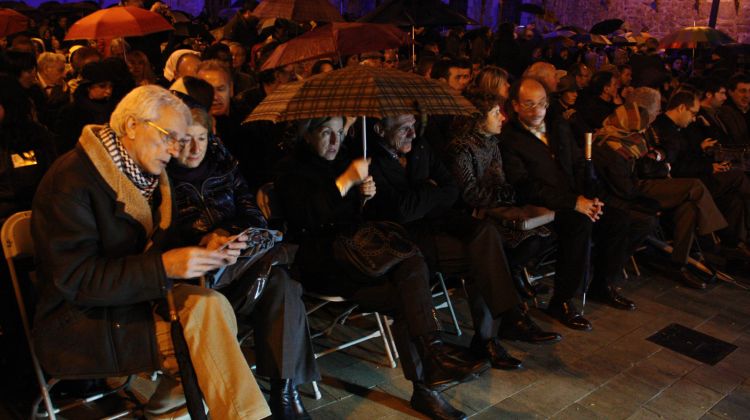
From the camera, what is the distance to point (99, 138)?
9.32ft

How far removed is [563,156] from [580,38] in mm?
12446

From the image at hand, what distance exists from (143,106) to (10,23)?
636 centimetres

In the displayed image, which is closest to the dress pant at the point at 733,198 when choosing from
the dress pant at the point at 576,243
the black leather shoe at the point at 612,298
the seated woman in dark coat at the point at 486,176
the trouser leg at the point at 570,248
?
the dress pant at the point at 576,243

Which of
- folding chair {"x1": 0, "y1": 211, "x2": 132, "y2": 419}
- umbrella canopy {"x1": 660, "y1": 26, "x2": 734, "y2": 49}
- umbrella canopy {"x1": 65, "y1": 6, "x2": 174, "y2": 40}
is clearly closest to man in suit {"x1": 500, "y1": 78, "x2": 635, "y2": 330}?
folding chair {"x1": 0, "y1": 211, "x2": 132, "y2": 419}

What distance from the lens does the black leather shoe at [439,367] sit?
3.42m

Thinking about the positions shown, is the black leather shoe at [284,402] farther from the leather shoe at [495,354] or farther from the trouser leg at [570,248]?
the trouser leg at [570,248]

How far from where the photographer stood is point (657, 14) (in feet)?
81.3

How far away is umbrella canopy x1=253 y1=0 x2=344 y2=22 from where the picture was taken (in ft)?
20.0

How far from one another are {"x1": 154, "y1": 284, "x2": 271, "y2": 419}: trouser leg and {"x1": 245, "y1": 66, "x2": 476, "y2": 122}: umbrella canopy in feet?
3.43

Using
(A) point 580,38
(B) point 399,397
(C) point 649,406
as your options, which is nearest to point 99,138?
(B) point 399,397

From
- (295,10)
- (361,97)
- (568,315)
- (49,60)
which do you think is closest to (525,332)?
(568,315)

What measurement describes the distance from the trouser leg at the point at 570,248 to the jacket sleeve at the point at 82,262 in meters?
3.04

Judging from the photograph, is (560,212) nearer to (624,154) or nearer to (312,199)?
(624,154)

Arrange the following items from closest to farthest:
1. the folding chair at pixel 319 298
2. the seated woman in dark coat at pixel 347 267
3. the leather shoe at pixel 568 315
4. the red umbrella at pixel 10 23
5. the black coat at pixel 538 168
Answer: the seated woman in dark coat at pixel 347 267, the folding chair at pixel 319 298, the leather shoe at pixel 568 315, the black coat at pixel 538 168, the red umbrella at pixel 10 23
